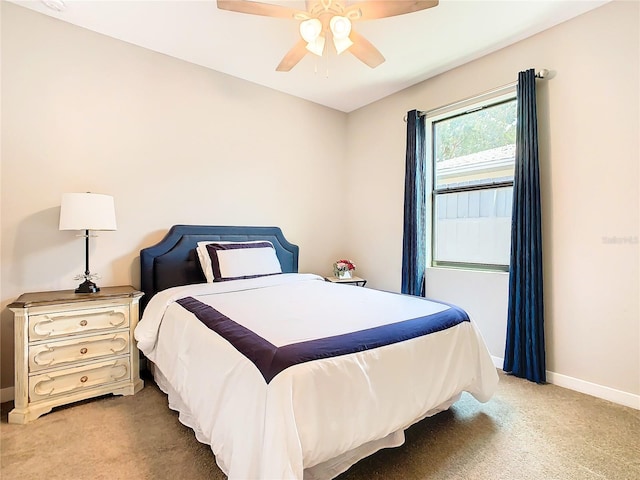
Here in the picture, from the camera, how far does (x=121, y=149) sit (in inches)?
112

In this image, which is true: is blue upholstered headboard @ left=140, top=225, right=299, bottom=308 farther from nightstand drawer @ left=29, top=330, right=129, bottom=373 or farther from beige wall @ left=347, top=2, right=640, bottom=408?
beige wall @ left=347, top=2, right=640, bottom=408

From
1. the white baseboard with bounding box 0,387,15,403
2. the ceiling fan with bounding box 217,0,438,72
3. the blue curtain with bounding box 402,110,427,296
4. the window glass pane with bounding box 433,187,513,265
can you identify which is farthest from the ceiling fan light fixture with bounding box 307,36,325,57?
the white baseboard with bounding box 0,387,15,403

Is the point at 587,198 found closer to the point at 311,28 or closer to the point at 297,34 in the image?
the point at 311,28

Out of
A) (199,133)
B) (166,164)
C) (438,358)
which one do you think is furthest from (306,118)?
(438,358)

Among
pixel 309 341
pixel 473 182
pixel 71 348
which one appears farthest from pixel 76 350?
pixel 473 182

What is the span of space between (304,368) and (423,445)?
41.2 inches

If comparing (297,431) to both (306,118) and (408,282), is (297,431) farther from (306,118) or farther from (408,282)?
(306,118)

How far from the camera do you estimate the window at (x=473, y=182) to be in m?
3.03

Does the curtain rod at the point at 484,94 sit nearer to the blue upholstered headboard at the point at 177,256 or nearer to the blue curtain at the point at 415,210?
the blue curtain at the point at 415,210

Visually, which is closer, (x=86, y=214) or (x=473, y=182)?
(x=86, y=214)

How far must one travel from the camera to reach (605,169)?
243 cm

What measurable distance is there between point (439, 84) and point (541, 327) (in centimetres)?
252

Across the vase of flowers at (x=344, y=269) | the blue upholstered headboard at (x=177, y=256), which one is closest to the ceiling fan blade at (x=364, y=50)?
the blue upholstered headboard at (x=177, y=256)

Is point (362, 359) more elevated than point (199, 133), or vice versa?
point (199, 133)
